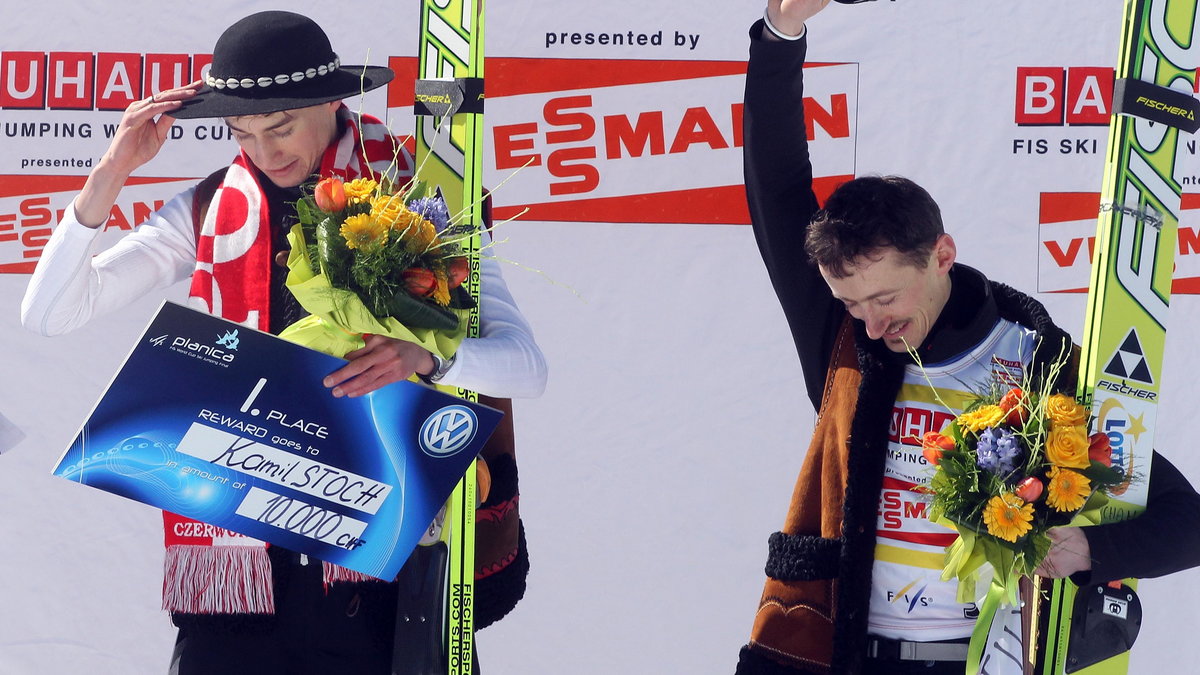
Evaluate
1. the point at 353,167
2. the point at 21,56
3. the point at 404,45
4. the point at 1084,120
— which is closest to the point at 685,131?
the point at 404,45

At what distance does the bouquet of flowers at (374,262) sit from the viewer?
2.34m

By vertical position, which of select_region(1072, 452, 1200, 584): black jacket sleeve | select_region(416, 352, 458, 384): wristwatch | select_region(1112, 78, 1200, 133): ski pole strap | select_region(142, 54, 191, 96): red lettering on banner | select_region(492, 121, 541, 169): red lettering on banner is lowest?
select_region(1072, 452, 1200, 584): black jacket sleeve

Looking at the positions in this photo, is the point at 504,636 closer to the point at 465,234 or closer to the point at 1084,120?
the point at 465,234

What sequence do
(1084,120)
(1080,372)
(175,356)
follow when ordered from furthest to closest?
(1084,120) → (1080,372) → (175,356)

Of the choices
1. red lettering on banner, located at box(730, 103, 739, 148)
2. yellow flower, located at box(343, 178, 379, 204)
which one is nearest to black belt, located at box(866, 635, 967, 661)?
yellow flower, located at box(343, 178, 379, 204)

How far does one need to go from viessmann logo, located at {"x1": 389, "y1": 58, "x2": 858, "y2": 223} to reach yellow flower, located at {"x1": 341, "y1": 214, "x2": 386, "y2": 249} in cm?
146

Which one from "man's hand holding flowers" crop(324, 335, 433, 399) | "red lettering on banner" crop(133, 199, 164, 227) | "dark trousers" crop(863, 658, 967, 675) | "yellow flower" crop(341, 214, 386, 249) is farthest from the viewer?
"red lettering on banner" crop(133, 199, 164, 227)

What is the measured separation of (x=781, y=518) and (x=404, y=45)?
5.12ft

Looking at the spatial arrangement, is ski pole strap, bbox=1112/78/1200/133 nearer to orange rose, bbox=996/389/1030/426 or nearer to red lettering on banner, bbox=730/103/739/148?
orange rose, bbox=996/389/1030/426

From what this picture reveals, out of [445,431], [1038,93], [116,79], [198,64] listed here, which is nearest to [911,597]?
[445,431]

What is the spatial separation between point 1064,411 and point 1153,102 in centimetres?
61

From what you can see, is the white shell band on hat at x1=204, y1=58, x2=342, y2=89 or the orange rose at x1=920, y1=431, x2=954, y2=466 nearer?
the orange rose at x1=920, y1=431, x2=954, y2=466

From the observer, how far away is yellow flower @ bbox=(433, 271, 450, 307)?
94.5 inches

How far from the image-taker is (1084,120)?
12.3 feet
